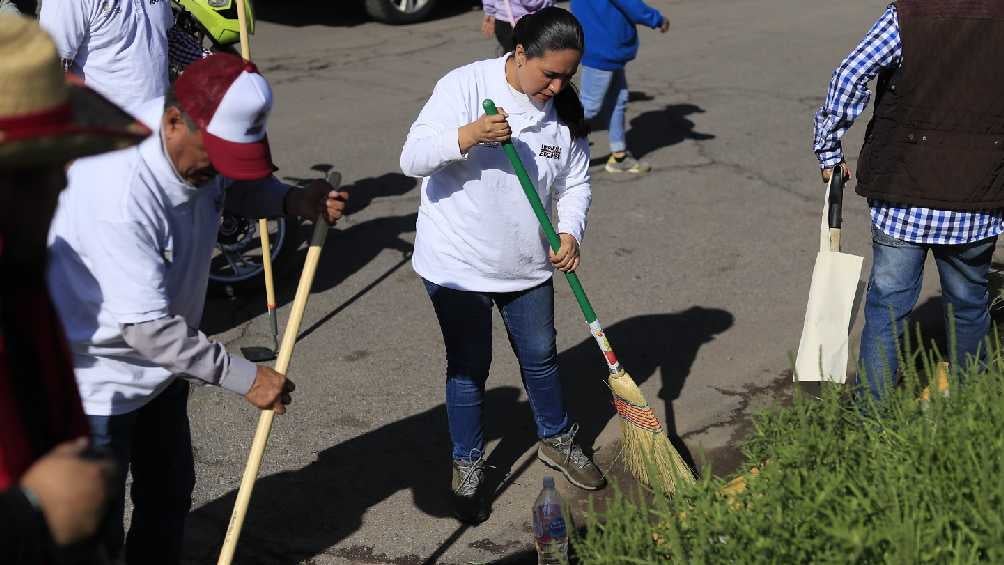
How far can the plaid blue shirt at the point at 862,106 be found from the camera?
4.37 metres

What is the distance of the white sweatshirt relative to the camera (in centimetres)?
427

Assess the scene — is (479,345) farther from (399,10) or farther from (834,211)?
(399,10)

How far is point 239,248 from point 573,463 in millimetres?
2595

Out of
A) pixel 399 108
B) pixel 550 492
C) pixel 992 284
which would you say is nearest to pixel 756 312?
pixel 992 284

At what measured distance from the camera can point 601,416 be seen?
548 centimetres

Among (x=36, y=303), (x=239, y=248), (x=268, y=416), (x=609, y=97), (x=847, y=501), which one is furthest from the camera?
(x=609, y=97)

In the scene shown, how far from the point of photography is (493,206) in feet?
14.2

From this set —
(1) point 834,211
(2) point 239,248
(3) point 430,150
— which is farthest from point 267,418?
(2) point 239,248

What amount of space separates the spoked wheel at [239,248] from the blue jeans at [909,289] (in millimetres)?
3211

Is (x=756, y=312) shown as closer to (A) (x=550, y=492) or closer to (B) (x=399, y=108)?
(A) (x=550, y=492)

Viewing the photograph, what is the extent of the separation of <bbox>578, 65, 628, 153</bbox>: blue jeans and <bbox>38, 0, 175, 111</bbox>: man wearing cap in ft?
11.7

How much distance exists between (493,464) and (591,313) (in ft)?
2.74

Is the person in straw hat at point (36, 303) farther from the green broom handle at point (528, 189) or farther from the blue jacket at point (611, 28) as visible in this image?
the blue jacket at point (611, 28)

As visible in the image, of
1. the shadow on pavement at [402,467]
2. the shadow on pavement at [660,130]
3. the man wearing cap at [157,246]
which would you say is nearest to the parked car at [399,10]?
the shadow on pavement at [660,130]
